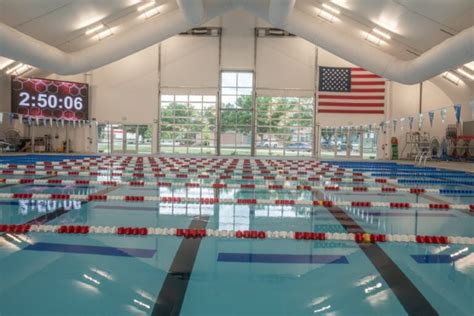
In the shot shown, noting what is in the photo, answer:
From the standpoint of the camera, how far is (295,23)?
48.8 feet

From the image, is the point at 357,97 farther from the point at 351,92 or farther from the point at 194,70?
the point at 194,70

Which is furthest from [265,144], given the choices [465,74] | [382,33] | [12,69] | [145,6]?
[12,69]

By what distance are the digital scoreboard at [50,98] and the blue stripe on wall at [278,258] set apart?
770 inches

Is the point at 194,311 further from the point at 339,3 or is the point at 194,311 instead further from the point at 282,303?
the point at 339,3

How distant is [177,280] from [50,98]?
2051 cm

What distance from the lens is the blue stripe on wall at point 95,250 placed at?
11.7ft

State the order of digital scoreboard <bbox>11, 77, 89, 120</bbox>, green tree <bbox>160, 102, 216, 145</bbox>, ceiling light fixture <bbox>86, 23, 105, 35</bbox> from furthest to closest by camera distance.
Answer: green tree <bbox>160, 102, 216, 145</bbox> < digital scoreboard <bbox>11, 77, 89, 120</bbox> < ceiling light fixture <bbox>86, 23, 105, 35</bbox>

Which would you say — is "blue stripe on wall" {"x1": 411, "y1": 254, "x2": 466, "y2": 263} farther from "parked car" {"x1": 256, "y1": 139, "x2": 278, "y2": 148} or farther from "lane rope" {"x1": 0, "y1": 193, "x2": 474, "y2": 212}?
"parked car" {"x1": 256, "y1": 139, "x2": 278, "y2": 148}

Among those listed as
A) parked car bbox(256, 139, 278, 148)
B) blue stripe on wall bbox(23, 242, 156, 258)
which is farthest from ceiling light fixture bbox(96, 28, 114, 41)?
blue stripe on wall bbox(23, 242, 156, 258)

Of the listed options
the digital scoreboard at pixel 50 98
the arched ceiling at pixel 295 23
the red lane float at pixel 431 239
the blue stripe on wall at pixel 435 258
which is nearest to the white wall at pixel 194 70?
the digital scoreboard at pixel 50 98

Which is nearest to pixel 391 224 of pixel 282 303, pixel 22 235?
pixel 282 303

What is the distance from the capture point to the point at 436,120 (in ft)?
72.8

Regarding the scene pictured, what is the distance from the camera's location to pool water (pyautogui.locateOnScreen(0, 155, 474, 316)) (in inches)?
98.6

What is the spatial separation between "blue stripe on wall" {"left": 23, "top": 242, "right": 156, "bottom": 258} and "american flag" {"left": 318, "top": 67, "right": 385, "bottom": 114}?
1936 centimetres
